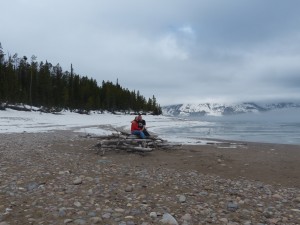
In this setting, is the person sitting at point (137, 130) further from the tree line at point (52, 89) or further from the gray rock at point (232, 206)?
the tree line at point (52, 89)

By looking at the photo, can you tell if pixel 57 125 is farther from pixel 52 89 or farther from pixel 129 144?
pixel 52 89

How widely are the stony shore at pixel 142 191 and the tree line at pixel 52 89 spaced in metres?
55.4

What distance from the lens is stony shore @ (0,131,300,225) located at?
6531 millimetres

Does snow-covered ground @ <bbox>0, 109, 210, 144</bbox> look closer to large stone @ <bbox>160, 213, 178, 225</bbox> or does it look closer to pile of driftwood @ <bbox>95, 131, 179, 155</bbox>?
pile of driftwood @ <bbox>95, 131, 179, 155</bbox>

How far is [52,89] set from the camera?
83.2 metres

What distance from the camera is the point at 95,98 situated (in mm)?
104500

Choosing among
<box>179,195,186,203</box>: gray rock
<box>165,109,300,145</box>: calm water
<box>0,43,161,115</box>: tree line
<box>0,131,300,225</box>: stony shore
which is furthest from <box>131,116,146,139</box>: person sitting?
<box>0,43,161,115</box>: tree line

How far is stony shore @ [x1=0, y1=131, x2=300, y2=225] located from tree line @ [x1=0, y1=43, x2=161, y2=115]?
2182 inches

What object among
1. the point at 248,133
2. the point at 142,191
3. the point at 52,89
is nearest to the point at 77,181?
the point at 142,191

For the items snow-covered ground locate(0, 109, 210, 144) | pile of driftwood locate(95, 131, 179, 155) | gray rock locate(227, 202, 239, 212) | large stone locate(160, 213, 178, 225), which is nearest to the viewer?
large stone locate(160, 213, 178, 225)

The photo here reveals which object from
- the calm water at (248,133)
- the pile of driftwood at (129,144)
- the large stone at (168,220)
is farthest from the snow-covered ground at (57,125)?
the large stone at (168,220)

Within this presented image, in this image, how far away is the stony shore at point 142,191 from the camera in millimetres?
6531

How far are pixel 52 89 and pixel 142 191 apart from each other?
7950 centimetres

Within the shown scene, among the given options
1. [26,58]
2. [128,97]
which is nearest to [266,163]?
[26,58]
